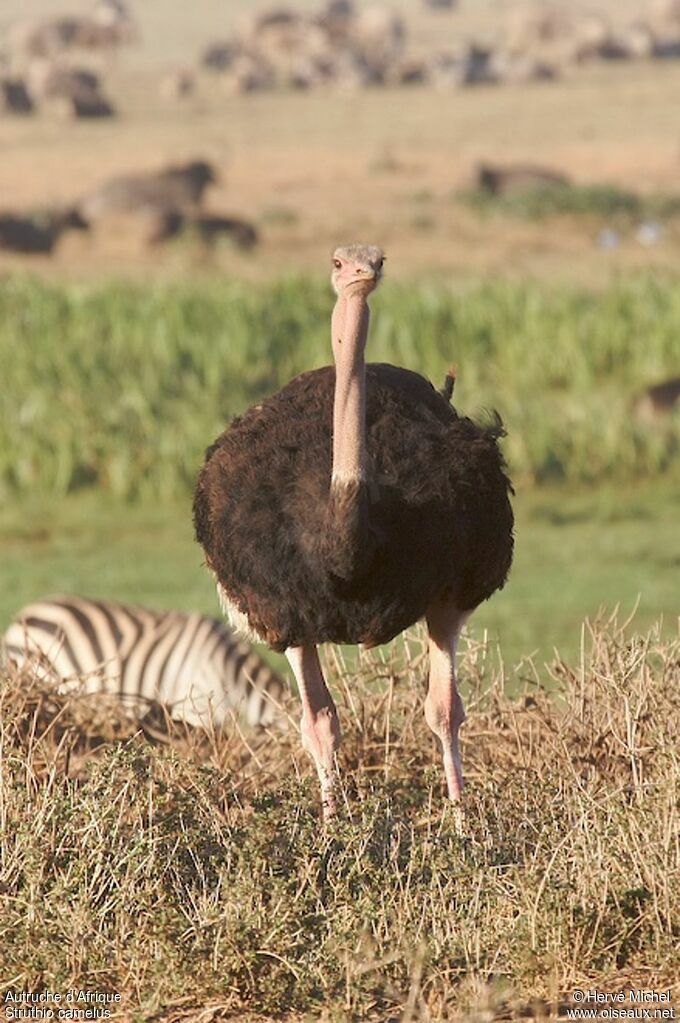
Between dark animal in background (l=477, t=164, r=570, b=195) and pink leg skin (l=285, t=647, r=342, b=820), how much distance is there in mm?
26340

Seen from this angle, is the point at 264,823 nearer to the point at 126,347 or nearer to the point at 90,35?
the point at 126,347

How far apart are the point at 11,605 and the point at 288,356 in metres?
4.88

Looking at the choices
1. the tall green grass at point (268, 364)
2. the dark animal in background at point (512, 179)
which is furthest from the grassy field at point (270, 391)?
the dark animal in background at point (512, 179)

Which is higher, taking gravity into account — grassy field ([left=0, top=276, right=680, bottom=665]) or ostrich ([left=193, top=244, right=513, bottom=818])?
grassy field ([left=0, top=276, right=680, bottom=665])

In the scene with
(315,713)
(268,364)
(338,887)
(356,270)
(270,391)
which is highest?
(268,364)

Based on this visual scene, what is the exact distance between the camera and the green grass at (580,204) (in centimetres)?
2881

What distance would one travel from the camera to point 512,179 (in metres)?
32.9

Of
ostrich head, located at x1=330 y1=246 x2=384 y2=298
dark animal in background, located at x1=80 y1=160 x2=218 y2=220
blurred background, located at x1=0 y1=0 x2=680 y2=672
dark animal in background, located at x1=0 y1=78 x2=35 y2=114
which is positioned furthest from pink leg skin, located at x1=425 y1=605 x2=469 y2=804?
dark animal in background, located at x1=0 y1=78 x2=35 y2=114

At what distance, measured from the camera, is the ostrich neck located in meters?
5.51

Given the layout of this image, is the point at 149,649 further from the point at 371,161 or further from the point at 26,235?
the point at 371,161

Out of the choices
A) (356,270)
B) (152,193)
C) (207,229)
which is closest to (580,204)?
(207,229)

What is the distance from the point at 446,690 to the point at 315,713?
0.38 metres

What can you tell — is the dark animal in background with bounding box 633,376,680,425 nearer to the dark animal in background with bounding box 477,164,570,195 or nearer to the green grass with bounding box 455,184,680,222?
the green grass with bounding box 455,184,680,222

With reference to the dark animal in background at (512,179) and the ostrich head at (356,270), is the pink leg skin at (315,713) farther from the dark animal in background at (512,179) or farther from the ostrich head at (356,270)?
the dark animal in background at (512,179)
